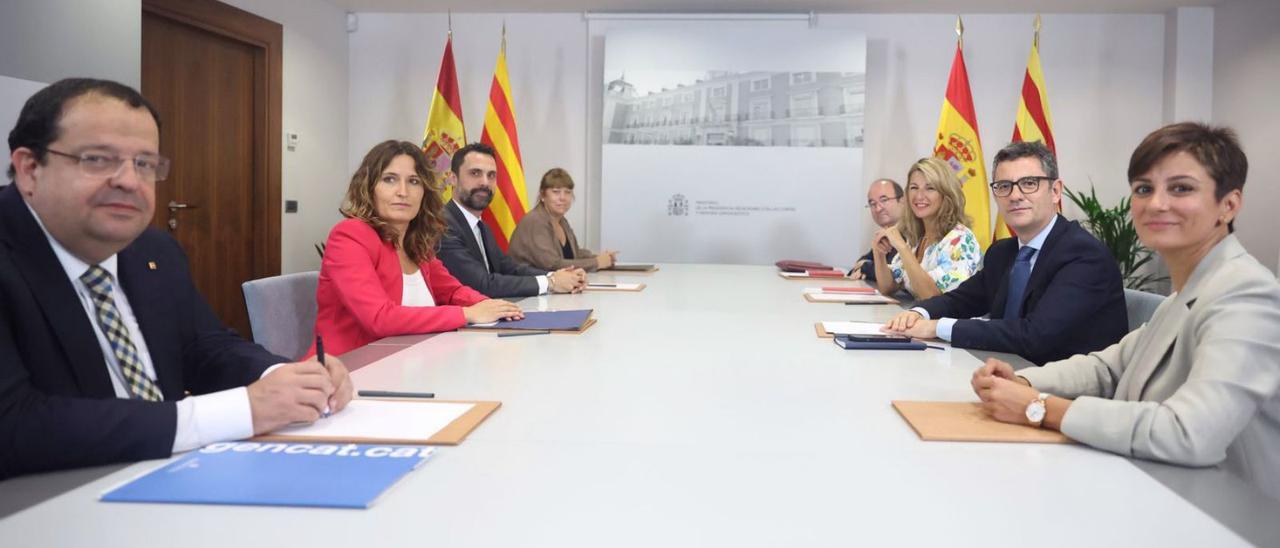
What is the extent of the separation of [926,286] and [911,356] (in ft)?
5.23

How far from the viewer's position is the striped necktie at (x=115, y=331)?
54.1 inches

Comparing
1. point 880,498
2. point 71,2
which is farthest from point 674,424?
point 71,2

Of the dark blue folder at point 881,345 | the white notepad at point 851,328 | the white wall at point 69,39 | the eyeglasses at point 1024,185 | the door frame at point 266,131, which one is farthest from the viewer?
the door frame at point 266,131

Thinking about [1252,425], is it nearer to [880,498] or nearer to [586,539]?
[880,498]

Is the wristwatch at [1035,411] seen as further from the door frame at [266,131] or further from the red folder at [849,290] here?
the door frame at [266,131]

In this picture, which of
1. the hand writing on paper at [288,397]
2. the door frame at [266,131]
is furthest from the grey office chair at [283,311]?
the door frame at [266,131]

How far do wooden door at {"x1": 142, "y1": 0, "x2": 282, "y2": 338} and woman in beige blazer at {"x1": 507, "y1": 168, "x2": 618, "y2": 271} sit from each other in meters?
1.81

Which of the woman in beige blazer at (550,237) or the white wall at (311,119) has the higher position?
the white wall at (311,119)

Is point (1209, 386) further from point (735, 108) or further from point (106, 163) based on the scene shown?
point (735, 108)

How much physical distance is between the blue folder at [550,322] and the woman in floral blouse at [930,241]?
1581mm

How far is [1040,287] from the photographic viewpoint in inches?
91.4

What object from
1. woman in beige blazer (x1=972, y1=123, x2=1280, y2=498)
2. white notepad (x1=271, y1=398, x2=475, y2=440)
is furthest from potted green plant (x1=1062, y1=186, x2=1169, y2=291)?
white notepad (x1=271, y1=398, x2=475, y2=440)

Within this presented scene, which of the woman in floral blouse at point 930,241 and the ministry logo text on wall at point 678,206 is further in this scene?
the ministry logo text on wall at point 678,206

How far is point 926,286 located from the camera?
3.47 meters
